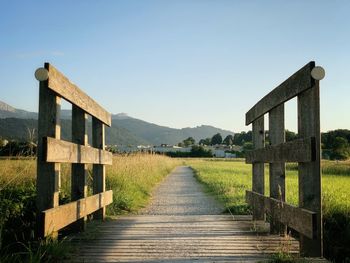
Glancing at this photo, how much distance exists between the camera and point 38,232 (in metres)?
4.09

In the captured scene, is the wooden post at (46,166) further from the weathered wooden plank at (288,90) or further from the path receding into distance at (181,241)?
the weathered wooden plank at (288,90)

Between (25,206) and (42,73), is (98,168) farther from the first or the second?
(42,73)

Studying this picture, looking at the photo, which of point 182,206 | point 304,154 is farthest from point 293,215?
point 182,206

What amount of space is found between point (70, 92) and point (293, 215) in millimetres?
2584

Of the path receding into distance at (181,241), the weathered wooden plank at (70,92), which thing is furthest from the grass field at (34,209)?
the weathered wooden plank at (70,92)

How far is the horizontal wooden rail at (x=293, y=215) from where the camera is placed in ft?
12.9

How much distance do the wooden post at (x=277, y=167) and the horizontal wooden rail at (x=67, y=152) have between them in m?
2.24

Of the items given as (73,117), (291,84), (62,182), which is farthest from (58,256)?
(62,182)

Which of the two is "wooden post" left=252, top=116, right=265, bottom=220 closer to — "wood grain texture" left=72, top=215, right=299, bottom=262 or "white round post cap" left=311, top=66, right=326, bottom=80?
"wood grain texture" left=72, top=215, right=299, bottom=262

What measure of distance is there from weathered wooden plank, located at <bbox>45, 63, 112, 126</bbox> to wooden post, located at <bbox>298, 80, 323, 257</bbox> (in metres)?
2.29

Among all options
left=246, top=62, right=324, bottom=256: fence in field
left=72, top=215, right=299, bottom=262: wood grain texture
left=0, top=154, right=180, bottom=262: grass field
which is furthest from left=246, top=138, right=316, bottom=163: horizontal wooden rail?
left=0, top=154, right=180, bottom=262: grass field

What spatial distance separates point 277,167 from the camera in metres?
5.60

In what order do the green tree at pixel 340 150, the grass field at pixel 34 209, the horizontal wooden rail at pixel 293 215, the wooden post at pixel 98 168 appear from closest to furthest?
the horizontal wooden rail at pixel 293 215 → the grass field at pixel 34 209 → the wooden post at pixel 98 168 → the green tree at pixel 340 150

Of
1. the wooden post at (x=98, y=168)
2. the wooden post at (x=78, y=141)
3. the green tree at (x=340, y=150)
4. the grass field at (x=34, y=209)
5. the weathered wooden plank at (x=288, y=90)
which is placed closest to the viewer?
the weathered wooden plank at (x=288, y=90)
